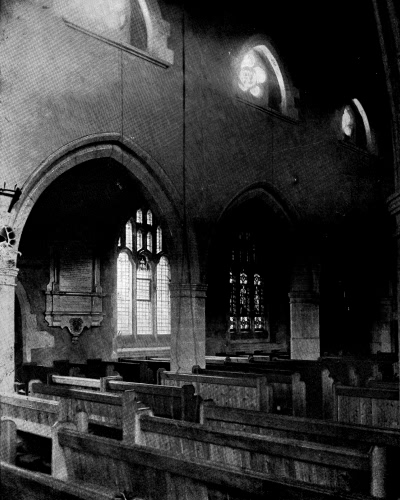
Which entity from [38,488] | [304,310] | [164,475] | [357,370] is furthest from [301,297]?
[38,488]

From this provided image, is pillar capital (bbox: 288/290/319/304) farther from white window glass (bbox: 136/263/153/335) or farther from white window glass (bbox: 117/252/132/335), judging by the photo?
white window glass (bbox: 117/252/132/335)

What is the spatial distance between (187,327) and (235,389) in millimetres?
3415

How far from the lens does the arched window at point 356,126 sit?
14.3 metres

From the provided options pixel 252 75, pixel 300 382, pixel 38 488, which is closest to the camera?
pixel 38 488

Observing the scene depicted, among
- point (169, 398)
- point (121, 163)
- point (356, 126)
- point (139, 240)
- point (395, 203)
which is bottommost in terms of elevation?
point (169, 398)

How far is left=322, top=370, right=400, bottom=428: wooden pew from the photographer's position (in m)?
5.47

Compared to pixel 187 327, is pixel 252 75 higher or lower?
higher

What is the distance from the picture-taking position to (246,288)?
14.8m

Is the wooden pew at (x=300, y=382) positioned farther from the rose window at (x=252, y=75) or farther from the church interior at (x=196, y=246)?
the rose window at (x=252, y=75)

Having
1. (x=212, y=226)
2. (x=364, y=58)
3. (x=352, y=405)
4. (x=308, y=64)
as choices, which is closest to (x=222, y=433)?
(x=352, y=405)

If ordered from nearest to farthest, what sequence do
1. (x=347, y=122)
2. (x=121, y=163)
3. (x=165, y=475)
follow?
(x=165, y=475) → (x=121, y=163) → (x=347, y=122)

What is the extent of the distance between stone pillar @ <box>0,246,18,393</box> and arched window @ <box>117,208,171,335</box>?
4.96m

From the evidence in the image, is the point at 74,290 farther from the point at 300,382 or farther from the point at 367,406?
the point at 367,406

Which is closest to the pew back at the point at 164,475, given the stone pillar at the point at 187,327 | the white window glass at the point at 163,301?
the stone pillar at the point at 187,327
